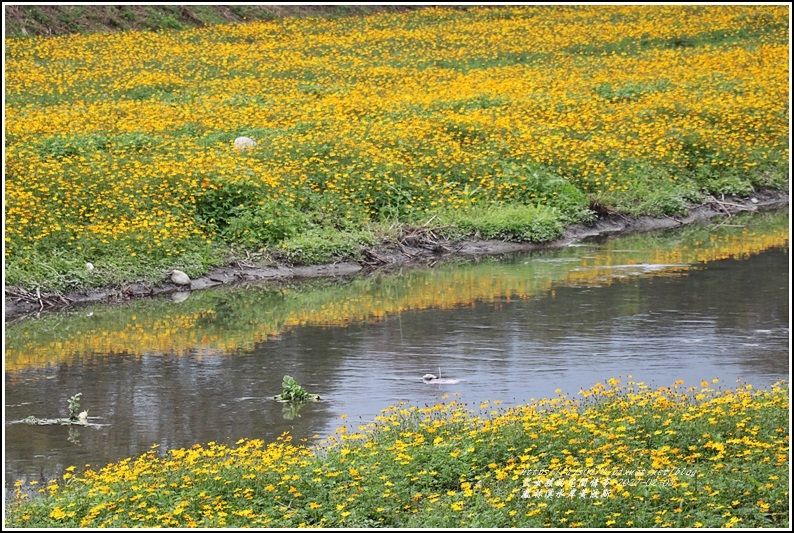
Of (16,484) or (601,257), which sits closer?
(16,484)

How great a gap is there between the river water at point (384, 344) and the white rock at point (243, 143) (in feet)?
13.5

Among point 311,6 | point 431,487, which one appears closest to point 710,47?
point 311,6

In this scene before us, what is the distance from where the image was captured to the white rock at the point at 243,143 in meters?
20.2

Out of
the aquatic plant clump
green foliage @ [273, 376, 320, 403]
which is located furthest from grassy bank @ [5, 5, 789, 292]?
the aquatic plant clump

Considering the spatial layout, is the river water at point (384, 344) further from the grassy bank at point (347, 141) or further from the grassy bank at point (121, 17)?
the grassy bank at point (121, 17)

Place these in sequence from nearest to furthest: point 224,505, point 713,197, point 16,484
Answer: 1. point 224,505
2. point 16,484
3. point 713,197

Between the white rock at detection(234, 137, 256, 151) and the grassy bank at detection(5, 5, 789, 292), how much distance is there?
0.70 feet

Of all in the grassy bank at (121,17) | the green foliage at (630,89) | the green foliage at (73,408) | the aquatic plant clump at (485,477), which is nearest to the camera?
the aquatic plant clump at (485,477)

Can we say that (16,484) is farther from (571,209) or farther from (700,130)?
(700,130)

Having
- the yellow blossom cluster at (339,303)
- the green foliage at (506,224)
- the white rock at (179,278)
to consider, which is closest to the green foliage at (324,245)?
the yellow blossom cluster at (339,303)

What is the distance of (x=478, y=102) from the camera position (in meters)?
24.5

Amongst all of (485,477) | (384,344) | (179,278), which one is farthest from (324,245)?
(485,477)

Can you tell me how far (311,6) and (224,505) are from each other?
35226 millimetres

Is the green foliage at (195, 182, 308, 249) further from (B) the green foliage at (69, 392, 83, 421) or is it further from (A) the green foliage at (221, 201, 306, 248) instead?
(B) the green foliage at (69, 392, 83, 421)
